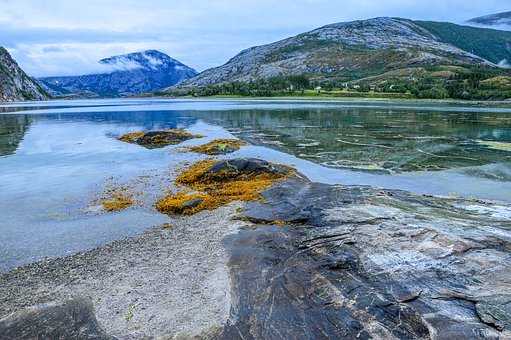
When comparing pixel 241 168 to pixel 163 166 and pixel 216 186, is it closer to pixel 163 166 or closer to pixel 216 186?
pixel 216 186

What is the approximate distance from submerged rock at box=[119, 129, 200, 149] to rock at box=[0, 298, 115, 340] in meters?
50.7

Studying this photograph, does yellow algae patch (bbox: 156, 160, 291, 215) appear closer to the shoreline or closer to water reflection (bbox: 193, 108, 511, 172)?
the shoreline

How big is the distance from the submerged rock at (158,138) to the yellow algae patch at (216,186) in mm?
23435

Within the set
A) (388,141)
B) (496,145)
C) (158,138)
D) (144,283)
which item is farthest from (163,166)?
(496,145)

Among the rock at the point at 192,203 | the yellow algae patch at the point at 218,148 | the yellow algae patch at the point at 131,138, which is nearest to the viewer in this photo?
the rock at the point at 192,203

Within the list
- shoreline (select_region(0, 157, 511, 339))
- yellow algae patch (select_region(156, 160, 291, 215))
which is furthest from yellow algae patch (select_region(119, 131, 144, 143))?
shoreline (select_region(0, 157, 511, 339))

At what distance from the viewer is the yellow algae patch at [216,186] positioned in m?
32.0

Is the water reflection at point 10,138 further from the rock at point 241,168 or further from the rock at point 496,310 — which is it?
the rock at point 496,310

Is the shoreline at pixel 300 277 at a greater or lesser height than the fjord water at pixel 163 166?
greater

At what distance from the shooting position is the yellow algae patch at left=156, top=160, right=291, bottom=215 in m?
32.0

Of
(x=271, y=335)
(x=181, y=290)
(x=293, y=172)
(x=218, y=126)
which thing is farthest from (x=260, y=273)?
(x=218, y=126)

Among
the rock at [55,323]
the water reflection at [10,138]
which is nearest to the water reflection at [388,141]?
the rock at [55,323]

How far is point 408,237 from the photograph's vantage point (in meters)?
Result: 21.2

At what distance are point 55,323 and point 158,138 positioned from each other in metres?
57.2
